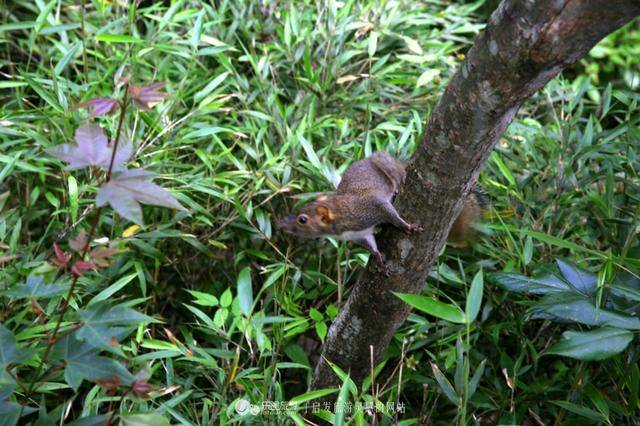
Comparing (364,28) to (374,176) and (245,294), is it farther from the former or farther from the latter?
(245,294)

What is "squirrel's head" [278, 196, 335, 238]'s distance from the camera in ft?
8.70

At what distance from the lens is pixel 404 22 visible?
3896 mm

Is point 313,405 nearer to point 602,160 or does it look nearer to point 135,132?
point 135,132

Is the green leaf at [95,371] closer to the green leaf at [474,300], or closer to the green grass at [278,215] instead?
the green grass at [278,215]

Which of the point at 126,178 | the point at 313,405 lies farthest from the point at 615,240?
the point at 126,178

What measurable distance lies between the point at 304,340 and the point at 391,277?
1.21 m

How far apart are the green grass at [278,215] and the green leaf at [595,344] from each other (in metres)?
0.21

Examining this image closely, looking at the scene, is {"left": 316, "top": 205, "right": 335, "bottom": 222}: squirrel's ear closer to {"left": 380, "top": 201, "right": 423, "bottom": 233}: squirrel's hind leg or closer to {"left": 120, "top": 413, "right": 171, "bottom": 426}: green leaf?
{"left": 380, "top": 201, "right": 423, "bottom": 233}: squirrel's hind leg

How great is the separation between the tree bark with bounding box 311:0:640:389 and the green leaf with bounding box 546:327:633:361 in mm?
456

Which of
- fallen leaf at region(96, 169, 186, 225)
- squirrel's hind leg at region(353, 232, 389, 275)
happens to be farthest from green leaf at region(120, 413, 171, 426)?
squirrel's hind leg at region(353, 232, 389, 275)

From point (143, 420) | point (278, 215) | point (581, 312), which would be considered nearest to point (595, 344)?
point (581, 312)

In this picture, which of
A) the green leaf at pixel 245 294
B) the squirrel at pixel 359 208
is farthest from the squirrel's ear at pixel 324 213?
the green leaf at pixel 245 294

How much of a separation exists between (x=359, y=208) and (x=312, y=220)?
7.8 inches

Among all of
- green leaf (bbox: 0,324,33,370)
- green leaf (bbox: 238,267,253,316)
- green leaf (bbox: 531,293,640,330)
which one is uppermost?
green leaf (bbox: 531,293,640,330)
